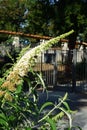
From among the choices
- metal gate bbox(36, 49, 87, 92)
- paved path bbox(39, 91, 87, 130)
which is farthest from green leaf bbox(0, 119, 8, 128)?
metal gate bbox(36, 49, 87, 92)

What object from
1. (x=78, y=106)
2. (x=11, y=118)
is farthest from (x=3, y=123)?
(x=78, y=106)

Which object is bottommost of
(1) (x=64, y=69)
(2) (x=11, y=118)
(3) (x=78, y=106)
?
(3) (x=78, y=106)

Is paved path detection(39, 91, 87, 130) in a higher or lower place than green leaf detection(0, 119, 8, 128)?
lower

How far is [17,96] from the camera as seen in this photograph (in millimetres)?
2596

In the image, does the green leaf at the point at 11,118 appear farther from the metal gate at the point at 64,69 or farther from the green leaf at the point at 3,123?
the metal gate at the point at 64,69

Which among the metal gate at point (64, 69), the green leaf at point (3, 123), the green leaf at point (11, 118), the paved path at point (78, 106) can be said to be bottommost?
the paved path at point (78, 106)

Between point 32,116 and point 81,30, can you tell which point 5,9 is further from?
point 32,116

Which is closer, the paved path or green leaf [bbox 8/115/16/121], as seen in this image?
green leaf [bbox 8/115/16/121]

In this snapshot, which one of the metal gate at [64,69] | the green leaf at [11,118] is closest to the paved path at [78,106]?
the metal gate at [64,69]

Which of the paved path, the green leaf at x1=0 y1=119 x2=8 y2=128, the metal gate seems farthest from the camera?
the metal gate

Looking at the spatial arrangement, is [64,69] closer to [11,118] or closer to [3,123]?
[11,118]

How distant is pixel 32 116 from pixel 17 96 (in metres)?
0.29

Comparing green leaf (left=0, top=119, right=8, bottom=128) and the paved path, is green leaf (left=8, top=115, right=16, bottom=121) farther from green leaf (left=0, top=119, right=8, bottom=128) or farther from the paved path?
the paved path

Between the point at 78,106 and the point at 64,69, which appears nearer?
the point at 78,106
